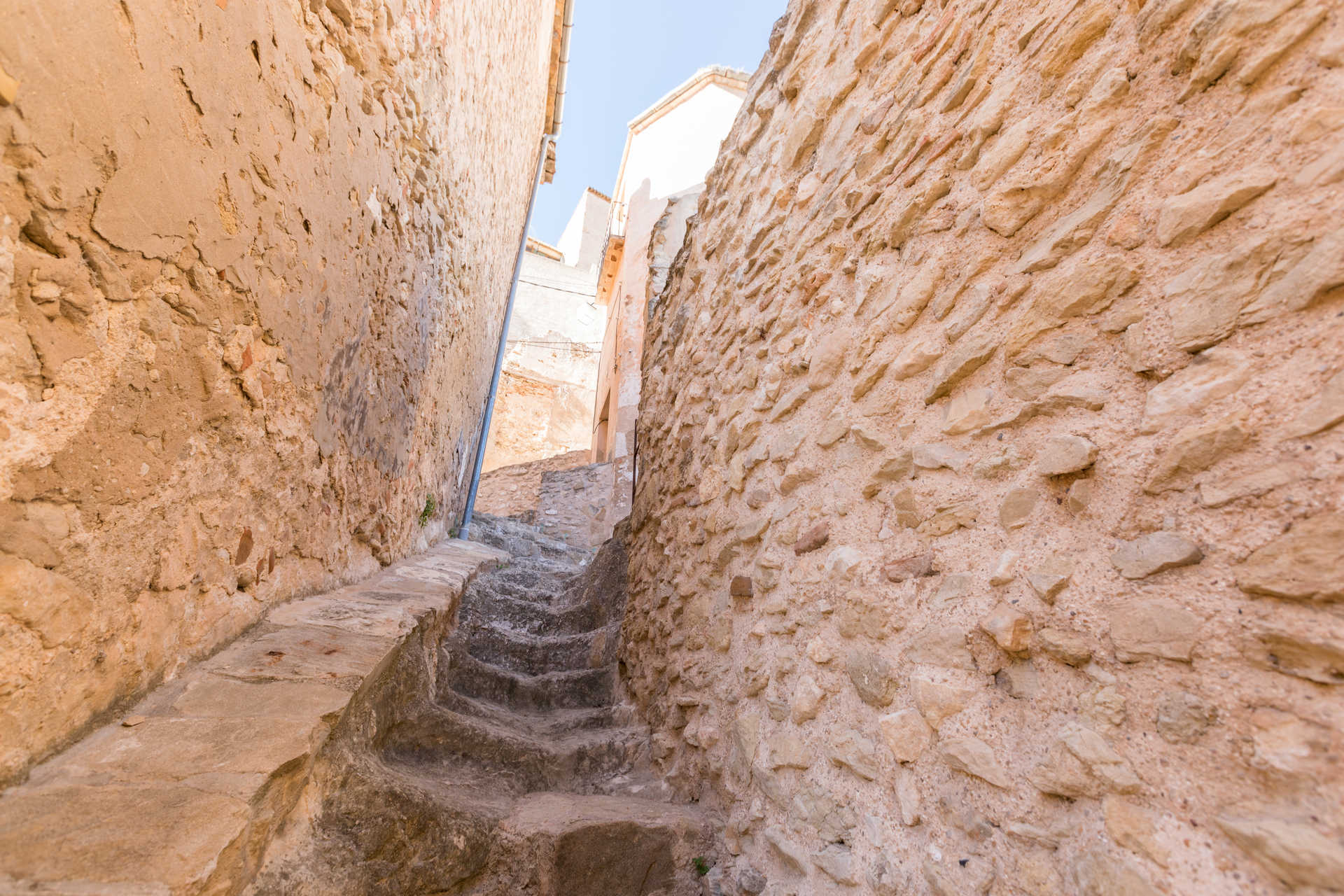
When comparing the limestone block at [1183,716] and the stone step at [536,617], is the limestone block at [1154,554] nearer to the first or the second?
the limestone block at [1183,716]

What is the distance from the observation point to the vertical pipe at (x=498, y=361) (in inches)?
216

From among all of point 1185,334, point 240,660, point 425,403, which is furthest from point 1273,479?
point 425,403

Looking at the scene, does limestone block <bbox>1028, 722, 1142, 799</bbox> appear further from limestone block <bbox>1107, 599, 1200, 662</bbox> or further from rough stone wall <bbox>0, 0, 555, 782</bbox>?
rough stone wall <bbox>0, 0, 555, 782</bbox>

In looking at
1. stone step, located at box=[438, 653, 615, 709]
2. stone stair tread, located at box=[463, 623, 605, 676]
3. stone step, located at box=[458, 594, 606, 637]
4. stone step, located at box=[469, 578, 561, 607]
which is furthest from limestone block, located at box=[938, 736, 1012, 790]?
stone step, located at box=[469, 578, 561, 607]

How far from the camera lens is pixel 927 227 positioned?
1.39m

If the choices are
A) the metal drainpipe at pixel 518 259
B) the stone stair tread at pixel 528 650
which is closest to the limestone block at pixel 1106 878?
the stone stair tread at pixel 528 650

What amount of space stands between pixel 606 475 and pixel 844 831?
292 inches

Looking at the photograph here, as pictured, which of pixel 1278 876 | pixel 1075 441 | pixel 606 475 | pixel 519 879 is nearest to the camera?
pixel 1278 876

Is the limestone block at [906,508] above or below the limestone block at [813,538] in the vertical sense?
above

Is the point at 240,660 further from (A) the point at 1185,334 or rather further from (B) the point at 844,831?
(A) the point at 1185,334

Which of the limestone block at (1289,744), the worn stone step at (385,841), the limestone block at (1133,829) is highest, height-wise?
the limestone block at (1289,744)

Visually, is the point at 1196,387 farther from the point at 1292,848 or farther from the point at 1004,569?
the point at 1292,848

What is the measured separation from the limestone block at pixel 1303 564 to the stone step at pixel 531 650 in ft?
8.06

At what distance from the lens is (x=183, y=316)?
3.79 ft
